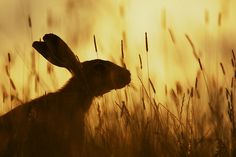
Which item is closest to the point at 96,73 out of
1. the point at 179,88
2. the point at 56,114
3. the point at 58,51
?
the point at 58,51

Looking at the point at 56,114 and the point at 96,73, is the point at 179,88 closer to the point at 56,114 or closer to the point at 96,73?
the point at 56,114

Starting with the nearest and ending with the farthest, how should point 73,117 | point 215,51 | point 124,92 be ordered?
point 124,92
point 215,51
point 73,117

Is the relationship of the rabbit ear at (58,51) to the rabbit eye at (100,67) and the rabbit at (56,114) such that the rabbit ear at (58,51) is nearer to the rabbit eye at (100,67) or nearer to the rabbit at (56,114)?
the rabbit at (56,114)

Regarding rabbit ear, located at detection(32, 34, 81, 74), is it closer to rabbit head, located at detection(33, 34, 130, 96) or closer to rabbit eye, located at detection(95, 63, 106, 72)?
rabbit head, located at detection(33, 34, 130, 96)

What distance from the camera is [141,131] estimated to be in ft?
9.44

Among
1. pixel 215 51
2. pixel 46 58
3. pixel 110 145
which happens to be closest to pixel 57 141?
pixel 110 145

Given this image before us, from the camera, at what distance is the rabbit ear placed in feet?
14.5

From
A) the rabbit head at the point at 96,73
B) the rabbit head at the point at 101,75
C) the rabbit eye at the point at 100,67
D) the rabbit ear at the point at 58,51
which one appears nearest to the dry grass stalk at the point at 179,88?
the rabbit ear at the point at 58,51

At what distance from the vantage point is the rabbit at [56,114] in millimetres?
3242

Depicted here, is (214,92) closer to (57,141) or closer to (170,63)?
(170,63)

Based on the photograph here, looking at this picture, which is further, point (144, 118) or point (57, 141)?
point (57, 141)

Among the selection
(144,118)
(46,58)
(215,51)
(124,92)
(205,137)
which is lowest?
(205,137)

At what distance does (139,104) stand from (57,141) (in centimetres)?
66

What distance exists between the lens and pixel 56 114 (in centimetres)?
448
